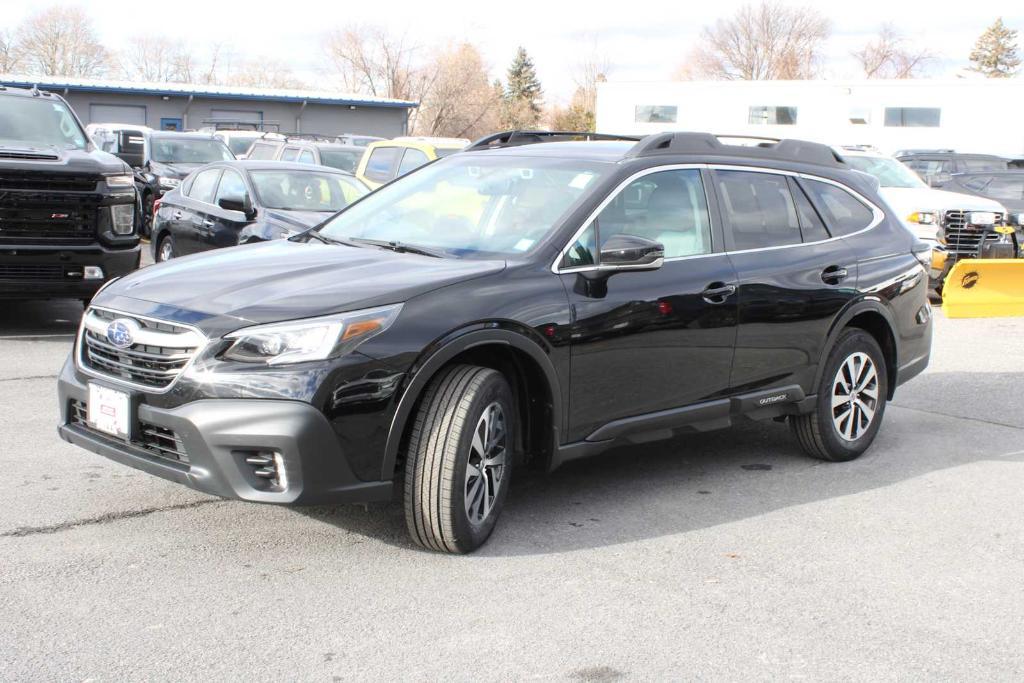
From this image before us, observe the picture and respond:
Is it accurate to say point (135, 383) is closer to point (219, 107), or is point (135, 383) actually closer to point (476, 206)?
point (476, 206)

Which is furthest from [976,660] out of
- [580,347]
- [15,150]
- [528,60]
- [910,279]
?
[528,60]

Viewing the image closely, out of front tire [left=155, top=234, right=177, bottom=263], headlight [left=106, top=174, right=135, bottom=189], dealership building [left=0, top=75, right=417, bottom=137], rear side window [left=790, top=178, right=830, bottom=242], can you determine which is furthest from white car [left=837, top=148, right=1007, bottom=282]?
dealership building [left=0, top=75, right=417, bottom=137]

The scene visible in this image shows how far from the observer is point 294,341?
4184 mm

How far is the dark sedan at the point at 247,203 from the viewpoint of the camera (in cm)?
1114

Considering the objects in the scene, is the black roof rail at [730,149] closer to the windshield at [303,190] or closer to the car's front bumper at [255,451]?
the car's front bumper at [255,451]

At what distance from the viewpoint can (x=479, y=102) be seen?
77062mm

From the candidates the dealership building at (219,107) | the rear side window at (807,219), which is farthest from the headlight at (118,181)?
the dealership building at (219,107)

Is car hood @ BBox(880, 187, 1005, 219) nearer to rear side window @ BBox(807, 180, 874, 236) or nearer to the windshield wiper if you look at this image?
rear side window @ BBox(807, 180, 874, 236)

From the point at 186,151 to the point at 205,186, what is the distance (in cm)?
848

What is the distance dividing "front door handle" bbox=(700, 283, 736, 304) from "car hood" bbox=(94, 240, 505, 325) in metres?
1.17

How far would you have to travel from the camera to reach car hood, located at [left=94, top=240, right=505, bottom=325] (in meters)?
4.30

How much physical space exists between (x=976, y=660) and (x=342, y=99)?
4856 cm

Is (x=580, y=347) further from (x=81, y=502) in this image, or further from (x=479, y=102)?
(x=479, y=102)

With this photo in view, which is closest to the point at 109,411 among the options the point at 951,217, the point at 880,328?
the point at 880,328
